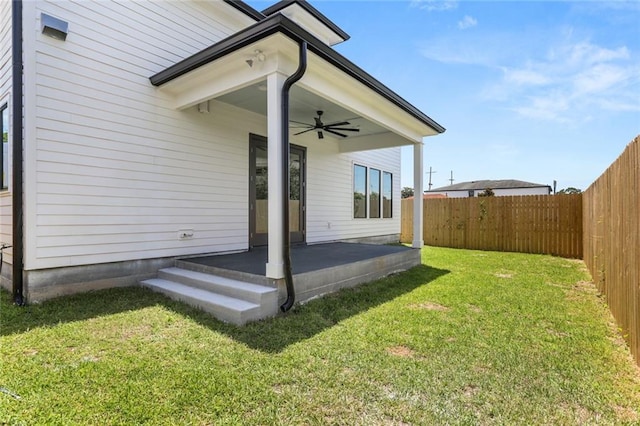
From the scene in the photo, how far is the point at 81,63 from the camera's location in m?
4.41

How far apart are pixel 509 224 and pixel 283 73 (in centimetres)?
903

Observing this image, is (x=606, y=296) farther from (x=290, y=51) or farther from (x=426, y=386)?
(x=290, y=51)

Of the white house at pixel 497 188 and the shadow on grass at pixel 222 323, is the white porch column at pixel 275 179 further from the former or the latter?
the white house at pixel 497 188

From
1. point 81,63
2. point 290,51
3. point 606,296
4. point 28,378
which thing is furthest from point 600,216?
point 81,63

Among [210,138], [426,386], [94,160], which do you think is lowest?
[426,386]

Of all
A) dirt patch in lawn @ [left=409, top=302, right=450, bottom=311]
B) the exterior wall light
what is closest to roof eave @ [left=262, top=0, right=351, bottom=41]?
the exterior wall light

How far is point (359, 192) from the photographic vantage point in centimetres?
996

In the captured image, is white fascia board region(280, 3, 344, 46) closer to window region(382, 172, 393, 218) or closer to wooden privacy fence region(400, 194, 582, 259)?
window region(382, 172, 393, 218)

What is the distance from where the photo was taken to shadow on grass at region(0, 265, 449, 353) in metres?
3.23

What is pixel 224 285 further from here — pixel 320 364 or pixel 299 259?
pixel 320 364

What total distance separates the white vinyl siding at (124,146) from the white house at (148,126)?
0.02 metres

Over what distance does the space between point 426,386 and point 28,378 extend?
2.86 meters

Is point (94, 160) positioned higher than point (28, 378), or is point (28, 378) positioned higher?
point (94, 160)

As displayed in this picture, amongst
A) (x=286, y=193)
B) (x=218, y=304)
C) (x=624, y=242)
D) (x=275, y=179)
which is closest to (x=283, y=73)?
(x=275, y=179)
